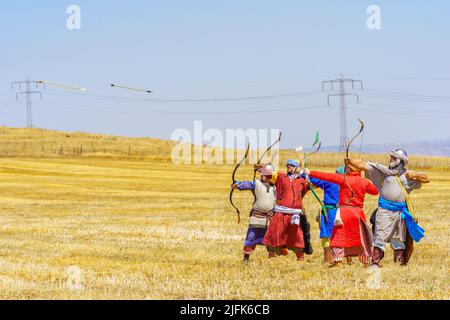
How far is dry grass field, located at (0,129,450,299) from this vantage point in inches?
463

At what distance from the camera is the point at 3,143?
326 feet

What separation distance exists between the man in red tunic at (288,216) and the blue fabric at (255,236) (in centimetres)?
25

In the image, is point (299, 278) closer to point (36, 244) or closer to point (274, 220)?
point (274, 220)

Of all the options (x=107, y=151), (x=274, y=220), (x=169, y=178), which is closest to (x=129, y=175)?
(x=169, y=178)

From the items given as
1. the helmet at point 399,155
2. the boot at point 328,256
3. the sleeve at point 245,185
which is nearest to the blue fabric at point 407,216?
the helmet at point 399,155

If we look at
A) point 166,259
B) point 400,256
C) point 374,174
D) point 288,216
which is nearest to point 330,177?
point 374,174

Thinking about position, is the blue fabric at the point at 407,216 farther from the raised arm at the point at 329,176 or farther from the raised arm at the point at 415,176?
the raised arm at the point at 329,176

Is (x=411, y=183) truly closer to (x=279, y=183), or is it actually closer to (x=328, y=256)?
(x=328, y=256)

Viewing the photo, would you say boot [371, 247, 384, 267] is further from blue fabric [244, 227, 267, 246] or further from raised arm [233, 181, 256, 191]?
raised arm [233, 181, 256, 191]

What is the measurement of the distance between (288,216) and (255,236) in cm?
76

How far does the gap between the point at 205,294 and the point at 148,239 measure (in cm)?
990

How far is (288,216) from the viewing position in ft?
52.2

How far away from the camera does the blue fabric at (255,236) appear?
16062 millimetres

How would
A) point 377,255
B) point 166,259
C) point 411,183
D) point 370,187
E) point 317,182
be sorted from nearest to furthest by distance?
point 377,255 → point 411,183 → point 370,187 → point 317,182 → point 166,259
